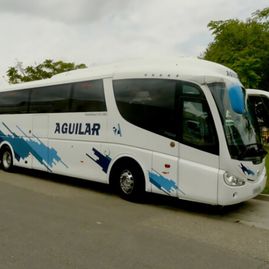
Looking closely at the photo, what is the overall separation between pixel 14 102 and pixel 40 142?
2297 millimetres

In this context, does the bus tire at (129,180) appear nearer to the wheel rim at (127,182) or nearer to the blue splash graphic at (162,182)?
the wheel rim at (127,182)

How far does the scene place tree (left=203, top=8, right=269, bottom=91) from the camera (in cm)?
2777

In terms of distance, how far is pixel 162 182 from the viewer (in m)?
8.19

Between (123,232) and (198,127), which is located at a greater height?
(198,127)

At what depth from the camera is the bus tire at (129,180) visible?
868 cm

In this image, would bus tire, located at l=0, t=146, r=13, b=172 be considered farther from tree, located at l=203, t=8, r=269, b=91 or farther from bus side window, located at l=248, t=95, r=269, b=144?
tree, located at l=203, t=8, r=269, b=91

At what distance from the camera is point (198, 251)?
557 centimetres

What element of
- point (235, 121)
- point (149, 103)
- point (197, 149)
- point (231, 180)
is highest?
point (149, 103)

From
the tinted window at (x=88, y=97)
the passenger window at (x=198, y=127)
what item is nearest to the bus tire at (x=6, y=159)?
the tinted window at (x=88, y=97)

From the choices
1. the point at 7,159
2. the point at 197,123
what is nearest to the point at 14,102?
the point at 7,159

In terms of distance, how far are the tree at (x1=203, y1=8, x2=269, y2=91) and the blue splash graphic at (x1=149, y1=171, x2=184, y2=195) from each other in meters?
19.8

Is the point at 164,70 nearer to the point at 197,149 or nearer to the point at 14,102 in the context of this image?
the point at 197,149

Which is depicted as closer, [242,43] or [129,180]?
[129,180]

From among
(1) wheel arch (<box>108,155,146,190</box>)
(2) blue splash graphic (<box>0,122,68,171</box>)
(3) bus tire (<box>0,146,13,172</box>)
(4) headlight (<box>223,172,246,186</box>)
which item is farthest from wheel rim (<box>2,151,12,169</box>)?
(4) headlight (<box>223,172,246,186</box>)
